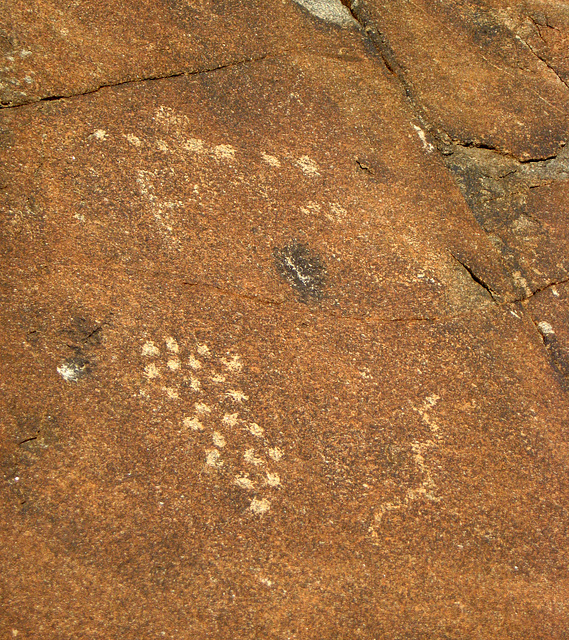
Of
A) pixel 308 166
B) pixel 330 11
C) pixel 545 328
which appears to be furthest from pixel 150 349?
pixel 330 11

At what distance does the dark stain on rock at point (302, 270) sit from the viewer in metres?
2.29

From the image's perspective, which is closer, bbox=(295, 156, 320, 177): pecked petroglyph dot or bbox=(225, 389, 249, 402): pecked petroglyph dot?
bbox=(225, 389, 249, 402): pecked petroglyph dot

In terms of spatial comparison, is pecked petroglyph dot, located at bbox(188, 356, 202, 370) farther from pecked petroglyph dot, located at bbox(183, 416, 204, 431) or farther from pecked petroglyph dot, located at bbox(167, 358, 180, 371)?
pecked petroglyph dot, located at bbox(183, 416, 204, 431)

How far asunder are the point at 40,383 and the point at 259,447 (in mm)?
732

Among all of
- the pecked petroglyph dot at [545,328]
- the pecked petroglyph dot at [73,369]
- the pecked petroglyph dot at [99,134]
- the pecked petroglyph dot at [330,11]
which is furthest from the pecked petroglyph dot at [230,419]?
the pecked petroglyph dot at [330,11]

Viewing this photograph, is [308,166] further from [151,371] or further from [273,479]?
[273,479]

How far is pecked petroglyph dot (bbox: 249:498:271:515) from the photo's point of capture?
6.15ft

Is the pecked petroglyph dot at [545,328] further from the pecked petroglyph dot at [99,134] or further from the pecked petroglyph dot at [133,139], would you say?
the pecked petroglyph dot at [99,134]

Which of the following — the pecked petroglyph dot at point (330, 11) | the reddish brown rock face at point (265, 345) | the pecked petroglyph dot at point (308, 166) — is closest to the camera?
the reddish brown rock face at point (265, 345)

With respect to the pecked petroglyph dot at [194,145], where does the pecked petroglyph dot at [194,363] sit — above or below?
below

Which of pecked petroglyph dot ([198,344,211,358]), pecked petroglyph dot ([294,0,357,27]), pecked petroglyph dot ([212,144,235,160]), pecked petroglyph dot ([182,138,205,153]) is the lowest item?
pecked petroglyph dot ([198,344,211,358])

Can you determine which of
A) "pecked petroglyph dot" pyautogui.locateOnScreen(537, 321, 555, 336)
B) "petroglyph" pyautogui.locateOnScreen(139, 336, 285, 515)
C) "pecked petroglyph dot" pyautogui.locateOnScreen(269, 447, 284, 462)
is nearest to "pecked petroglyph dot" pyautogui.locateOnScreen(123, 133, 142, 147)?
"petroglyph" pyautogui.locateOnScreen(139, 336, 285, 515)

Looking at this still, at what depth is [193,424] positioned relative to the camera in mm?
1951

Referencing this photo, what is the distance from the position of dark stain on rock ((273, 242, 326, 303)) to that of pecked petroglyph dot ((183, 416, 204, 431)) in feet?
2.04
